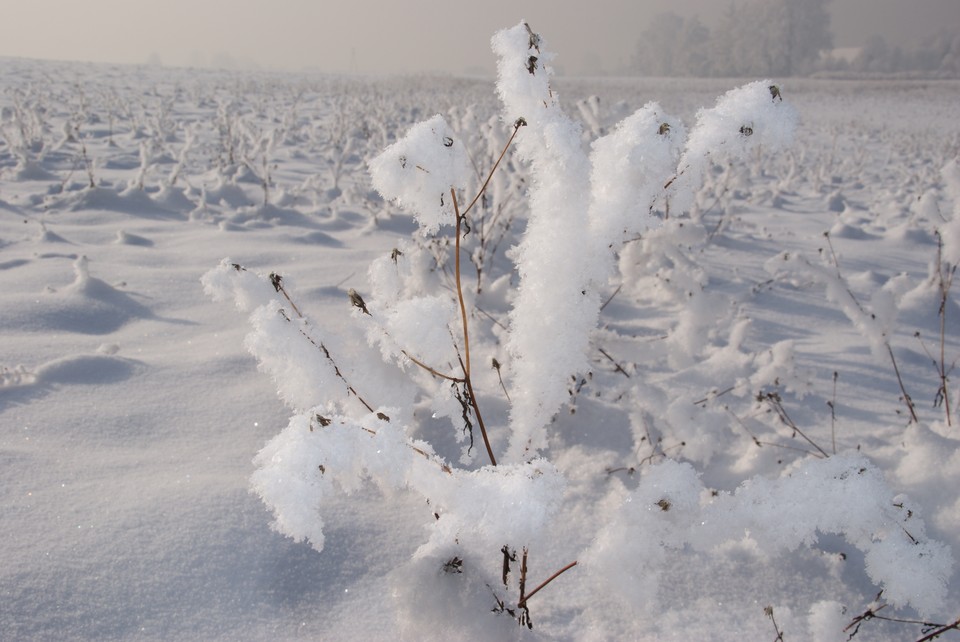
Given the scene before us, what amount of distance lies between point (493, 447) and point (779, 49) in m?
60.8

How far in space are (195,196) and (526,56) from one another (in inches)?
169

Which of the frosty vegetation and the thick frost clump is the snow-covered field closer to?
the frosty vegetation

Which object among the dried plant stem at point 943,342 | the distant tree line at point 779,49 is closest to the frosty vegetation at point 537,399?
the dried plant stem at point 943,342

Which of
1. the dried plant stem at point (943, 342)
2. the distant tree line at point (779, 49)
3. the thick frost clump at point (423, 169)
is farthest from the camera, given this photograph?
the distant tree line at point (779, 49)

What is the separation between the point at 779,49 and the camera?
51844mm

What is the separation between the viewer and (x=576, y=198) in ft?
3.64

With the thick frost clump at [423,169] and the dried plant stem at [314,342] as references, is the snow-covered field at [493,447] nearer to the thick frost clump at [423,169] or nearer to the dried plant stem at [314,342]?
the dried plant stem at [314,342]

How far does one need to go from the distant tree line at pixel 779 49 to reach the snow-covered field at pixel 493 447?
5756 centimetres

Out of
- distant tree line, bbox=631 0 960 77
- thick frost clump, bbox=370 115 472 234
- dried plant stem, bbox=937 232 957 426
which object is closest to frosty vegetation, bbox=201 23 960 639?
thick frost clump, bbox=370 115 472 234

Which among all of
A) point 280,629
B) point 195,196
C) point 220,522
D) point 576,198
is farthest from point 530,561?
point 195,196

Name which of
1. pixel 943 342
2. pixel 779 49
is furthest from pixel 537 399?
pixel 779 49

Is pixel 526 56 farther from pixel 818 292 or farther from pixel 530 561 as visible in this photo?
pixel 818 292

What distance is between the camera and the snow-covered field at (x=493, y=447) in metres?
1.11

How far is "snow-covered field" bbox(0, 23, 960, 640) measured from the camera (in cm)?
111
